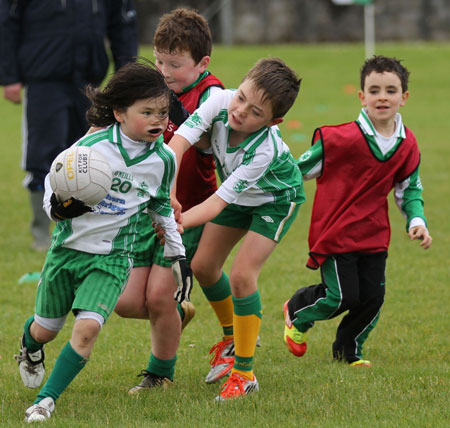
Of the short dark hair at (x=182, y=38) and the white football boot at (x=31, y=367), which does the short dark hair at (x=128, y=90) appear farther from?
the white football boot at (x=31, y=367)

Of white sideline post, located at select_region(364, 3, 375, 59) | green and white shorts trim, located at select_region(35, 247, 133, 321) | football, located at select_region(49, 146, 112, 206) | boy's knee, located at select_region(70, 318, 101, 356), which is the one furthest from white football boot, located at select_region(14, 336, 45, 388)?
white sideline post, located at select_region(364, 3, 375, 59)

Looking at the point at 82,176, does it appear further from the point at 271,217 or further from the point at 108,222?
the point at 271,217

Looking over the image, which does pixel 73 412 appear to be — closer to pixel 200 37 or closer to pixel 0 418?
pixel 0 418

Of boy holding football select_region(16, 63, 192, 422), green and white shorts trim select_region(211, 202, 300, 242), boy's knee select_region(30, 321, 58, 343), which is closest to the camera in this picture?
boy holding football select_region(16, 63, 192, 422)

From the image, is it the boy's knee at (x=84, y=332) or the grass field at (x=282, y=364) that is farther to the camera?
the grass field at (x=282, y=364)

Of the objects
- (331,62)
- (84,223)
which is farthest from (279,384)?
(331,62)

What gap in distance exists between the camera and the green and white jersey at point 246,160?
16.0 feet

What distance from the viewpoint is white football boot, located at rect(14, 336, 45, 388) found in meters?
4.77

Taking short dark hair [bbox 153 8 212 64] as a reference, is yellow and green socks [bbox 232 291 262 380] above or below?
below

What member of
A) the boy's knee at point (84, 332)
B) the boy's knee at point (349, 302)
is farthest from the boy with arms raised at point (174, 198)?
the boy's knee at point (349, 302)

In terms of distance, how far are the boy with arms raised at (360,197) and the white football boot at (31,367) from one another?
1.59m

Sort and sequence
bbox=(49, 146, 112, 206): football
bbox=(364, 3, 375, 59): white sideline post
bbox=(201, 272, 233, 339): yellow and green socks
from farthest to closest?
bbox=(364, 3, 375, 59): white sideline post → bbox=(201, 272, 233, 339): yellow and green socks → bbox=(49, 146, 112, 206): football

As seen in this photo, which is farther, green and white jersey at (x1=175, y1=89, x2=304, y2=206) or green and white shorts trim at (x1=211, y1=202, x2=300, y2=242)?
green and white shorts trim at (x1=211, y1=202, x2=300, y2=242)

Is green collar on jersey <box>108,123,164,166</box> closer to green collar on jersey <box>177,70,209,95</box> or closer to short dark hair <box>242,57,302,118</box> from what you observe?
short dark hair <box>242,57,302,118</box>
